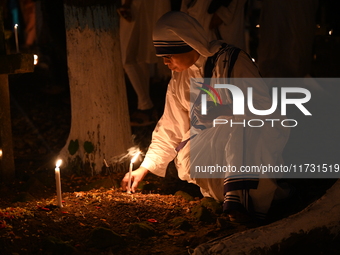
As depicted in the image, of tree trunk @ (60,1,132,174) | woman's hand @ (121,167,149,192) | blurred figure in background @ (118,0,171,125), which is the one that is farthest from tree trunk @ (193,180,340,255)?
blurred figure in background @ (118,0,171,125)

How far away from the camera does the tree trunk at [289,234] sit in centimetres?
A: 379

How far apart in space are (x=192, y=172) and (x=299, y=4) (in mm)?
5309

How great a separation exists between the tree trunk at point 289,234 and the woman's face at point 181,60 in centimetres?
162

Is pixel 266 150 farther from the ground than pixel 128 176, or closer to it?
farther from the ground

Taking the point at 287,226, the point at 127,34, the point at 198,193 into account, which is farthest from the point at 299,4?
the point at 287,226

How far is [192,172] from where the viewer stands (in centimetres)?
530

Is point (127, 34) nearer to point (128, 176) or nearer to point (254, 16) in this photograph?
point (128, 176)

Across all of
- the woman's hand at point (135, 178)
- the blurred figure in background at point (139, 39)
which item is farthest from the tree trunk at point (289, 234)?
the blurred figure in background at point (139, 39)

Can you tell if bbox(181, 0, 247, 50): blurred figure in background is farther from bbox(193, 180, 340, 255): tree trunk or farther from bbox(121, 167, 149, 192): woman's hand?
bbox(193, 180, 340, 255): tree trunk

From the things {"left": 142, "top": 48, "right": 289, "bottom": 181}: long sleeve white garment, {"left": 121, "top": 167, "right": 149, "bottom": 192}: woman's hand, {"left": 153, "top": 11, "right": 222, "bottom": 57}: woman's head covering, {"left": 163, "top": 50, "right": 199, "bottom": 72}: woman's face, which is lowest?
{"left": 121, "top": 167, "right": 149, "bottom": 192}: woman's hand

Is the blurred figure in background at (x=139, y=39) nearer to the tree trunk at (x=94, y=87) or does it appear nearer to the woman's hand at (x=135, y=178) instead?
the tree trunk at (x=94, y=87)

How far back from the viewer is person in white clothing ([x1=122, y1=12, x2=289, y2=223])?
4.76 m

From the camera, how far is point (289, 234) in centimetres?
405

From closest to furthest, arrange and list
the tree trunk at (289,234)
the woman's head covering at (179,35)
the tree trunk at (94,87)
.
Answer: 1. the tree trunk at (289,234)
2. the woman's head covering at (179,35)
3. the tree trunk at (94,87)
